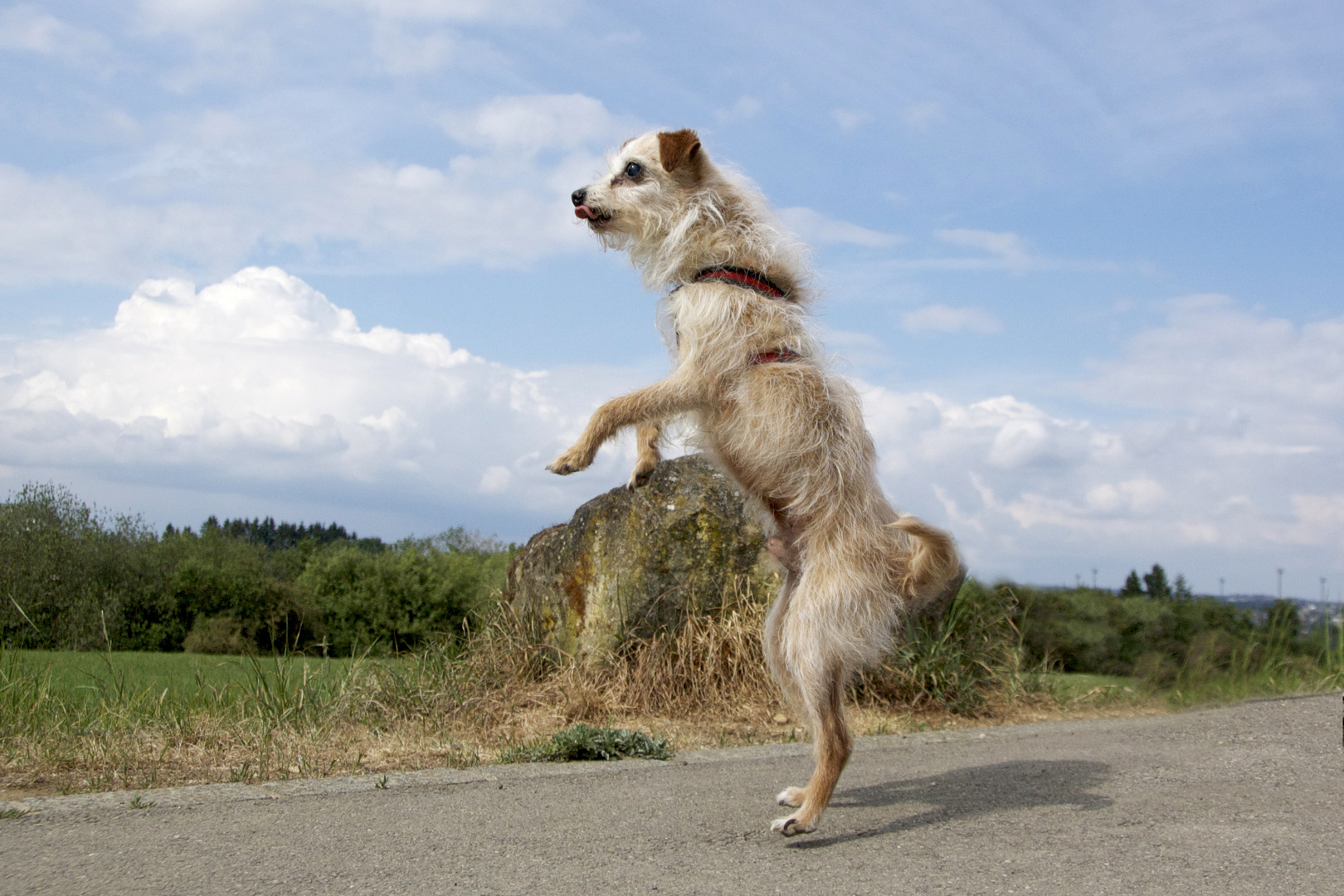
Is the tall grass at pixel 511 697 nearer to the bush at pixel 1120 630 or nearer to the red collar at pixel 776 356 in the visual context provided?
the bush at pixel 1120 630

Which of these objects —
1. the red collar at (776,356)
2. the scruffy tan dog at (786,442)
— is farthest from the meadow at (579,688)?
the red collar at (776,356)

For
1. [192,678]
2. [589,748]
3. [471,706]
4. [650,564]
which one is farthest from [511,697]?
[192,678]

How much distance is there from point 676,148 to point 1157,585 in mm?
5818

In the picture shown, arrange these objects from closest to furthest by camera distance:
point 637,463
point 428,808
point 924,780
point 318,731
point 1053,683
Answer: point 428,808 < point 637,463 < point 924,780 < point 318,731 < point 1053,683

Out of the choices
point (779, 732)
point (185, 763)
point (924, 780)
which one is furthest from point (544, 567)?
point (924, 780)

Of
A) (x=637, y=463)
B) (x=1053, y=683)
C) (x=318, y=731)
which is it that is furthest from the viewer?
(x=1053, y=683)

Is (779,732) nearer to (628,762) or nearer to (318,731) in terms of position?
(628,762)

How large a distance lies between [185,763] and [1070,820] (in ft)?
14.6

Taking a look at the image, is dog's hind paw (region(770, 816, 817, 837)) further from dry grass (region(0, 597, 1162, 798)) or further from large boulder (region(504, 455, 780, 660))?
large boulder (region(504, 455, 780, 660))

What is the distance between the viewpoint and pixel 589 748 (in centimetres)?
521

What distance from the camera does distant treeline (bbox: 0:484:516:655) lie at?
1911cm

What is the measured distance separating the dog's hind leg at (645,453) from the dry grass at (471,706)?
1847mm

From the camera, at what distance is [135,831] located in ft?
12.1

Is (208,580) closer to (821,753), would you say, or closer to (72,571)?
(72,571)
